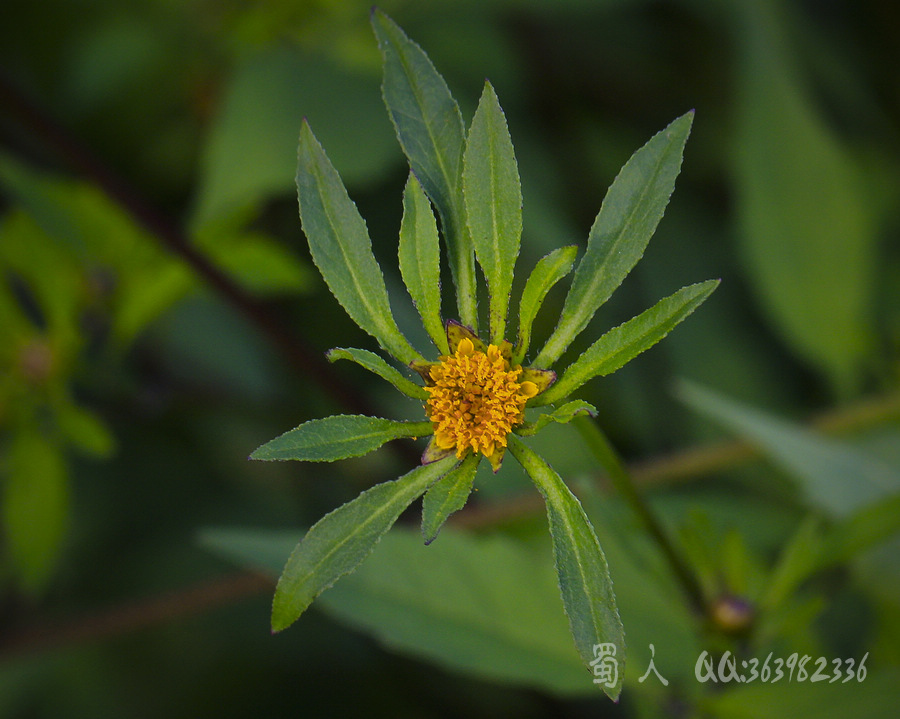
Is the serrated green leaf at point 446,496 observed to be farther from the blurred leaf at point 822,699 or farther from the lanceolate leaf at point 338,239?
the blurred leaf at point 822,699

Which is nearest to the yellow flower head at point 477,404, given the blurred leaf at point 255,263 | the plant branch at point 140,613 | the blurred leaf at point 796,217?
the plant branch at point 140,613

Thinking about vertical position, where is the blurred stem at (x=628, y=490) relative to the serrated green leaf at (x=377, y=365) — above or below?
below

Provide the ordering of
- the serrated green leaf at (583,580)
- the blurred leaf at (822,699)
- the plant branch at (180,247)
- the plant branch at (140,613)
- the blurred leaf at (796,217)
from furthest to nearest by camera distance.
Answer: the blurred leaf at (796,217) < the plant branch at (140,613) < the plant branch at (180,247) < the blurred leaf at (822,699) < the serrated green leaf at (583,580)

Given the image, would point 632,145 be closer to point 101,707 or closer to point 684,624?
point 684,624

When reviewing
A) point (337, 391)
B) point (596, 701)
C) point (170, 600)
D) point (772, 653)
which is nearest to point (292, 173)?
point (337, 391)

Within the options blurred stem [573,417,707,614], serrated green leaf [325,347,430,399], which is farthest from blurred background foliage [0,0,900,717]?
serrated green leaf [325,347,430,399]

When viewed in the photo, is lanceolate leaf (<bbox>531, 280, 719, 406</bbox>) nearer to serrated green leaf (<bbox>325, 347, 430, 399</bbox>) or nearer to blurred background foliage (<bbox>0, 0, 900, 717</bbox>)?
serrated green leaf (<bbox>325, 347, 430, 399</bbox>)
